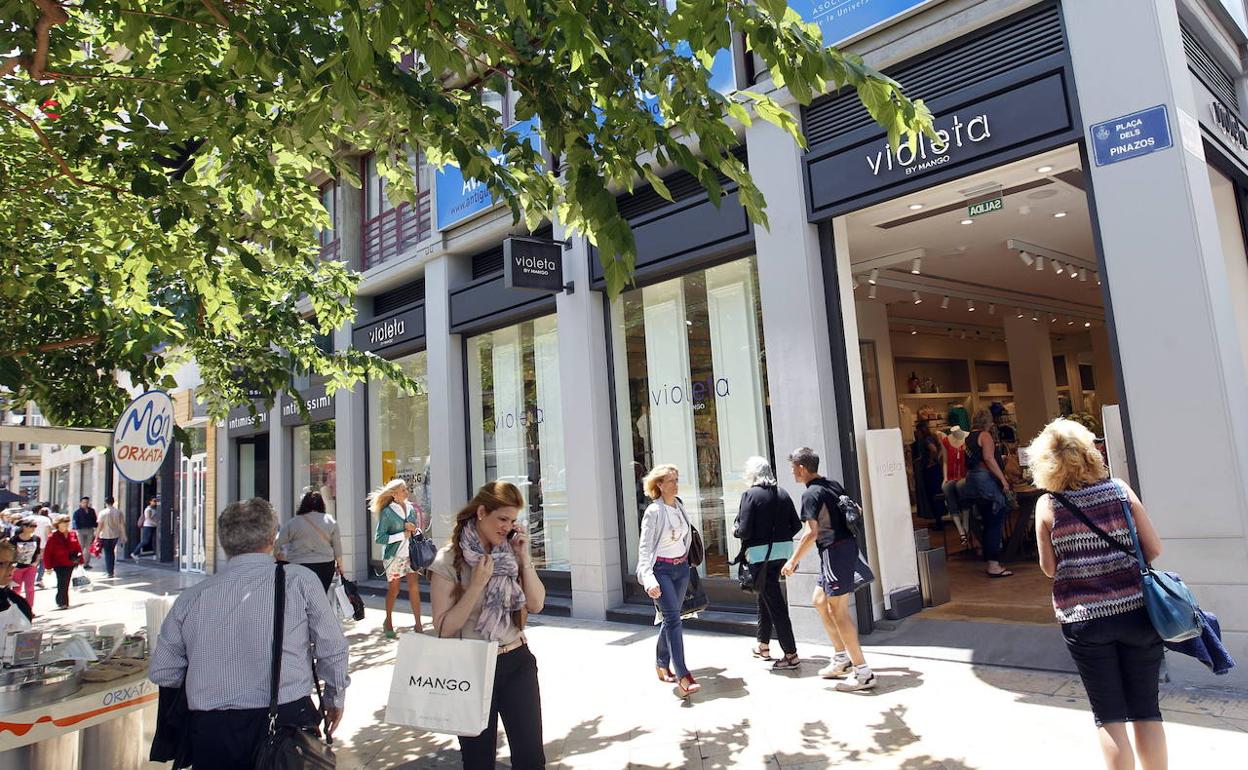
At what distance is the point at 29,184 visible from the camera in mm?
5945

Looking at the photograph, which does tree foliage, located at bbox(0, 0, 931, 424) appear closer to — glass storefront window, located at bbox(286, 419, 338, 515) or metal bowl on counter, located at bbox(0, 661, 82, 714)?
metal bowl on counter, located at bbox(0, 661, 82, 714)

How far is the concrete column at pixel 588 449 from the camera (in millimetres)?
9133

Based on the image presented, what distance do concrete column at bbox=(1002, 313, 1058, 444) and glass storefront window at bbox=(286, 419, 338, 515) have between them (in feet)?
42.7

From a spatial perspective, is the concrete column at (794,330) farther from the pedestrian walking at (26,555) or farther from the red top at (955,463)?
the pedestrian walking at (26,555)

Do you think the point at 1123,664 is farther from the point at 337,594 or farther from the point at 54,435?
the point at 337,594

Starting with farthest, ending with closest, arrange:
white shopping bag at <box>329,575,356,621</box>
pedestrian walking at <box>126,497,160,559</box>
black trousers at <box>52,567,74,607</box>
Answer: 1. pedestrian walking at <box>126,497,160,559</box>
2. black trousers at <box>52,567,74,607</box>
3. white shopping bag at <box>329,575,356,621</box>

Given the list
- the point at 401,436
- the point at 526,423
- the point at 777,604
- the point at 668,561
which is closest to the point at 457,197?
the point at 526,423

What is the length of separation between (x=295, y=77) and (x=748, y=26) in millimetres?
2290

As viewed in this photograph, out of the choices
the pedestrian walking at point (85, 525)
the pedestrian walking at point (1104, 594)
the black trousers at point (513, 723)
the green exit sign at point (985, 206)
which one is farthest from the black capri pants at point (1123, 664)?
the pedestrian walking at point (85, 525)

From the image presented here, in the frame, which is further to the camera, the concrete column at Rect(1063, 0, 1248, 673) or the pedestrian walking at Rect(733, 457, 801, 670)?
the pedestrian walking at Rect(733, 457, 801, 670)

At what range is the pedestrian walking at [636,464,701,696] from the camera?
5.79 meters

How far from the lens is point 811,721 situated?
16.6 ft

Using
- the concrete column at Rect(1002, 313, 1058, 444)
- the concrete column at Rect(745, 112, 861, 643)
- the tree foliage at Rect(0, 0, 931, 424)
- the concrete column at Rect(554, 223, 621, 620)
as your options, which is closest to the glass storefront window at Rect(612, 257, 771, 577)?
the concrete column at Rect(554, 223, 621, 620)

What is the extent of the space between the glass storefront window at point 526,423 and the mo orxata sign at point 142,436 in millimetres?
5280
